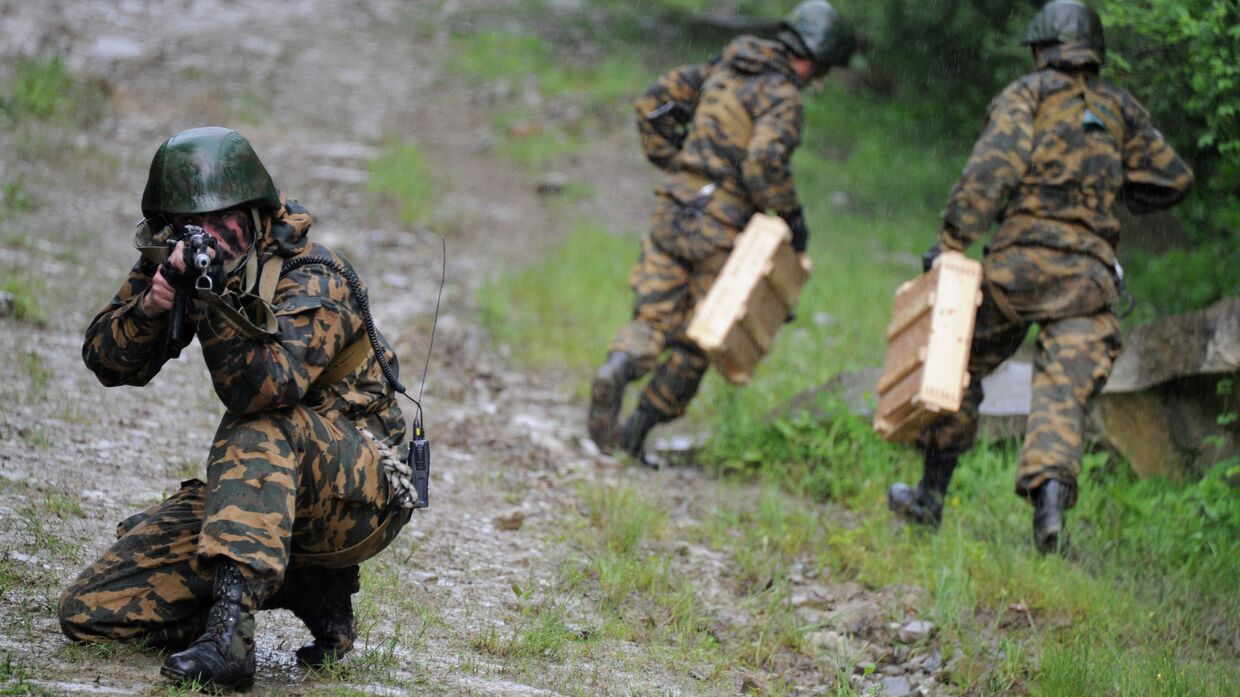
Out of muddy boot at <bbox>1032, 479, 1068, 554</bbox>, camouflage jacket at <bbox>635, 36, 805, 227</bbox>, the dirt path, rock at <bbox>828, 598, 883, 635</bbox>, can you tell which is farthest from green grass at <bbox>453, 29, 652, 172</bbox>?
rock at <bbox>828, 598, 883, 635</bbox>

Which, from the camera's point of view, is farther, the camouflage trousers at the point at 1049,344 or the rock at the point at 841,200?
the rock at the point at 841,200

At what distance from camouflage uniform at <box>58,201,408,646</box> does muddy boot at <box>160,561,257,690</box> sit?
43 millimetres

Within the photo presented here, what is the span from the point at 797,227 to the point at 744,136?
0.59 metres

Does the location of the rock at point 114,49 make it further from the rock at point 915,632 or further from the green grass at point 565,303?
the rock at point 915,632

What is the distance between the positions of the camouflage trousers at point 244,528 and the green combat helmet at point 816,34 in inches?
168

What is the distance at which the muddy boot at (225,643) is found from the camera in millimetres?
3027

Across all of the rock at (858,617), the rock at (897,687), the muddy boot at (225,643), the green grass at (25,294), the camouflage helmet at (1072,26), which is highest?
the camouflage helmet at (1072,26)

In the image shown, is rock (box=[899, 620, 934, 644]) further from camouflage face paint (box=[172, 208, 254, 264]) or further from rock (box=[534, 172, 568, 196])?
rock (box=[534, 172, 568, 196])

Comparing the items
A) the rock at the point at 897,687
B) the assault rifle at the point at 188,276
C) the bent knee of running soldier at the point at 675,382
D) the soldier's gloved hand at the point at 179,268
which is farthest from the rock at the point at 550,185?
the soldier's gloved hand at the point at 179,268

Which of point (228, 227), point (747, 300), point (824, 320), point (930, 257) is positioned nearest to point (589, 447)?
point (747, 300)

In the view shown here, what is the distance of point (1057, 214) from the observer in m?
5.71

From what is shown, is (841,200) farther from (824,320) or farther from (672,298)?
(672,298)

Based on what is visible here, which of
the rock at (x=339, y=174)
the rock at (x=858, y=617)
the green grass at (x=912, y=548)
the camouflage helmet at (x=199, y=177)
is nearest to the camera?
the camouflage helmet at (x=199, y=177)

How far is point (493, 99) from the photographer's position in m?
14.2
